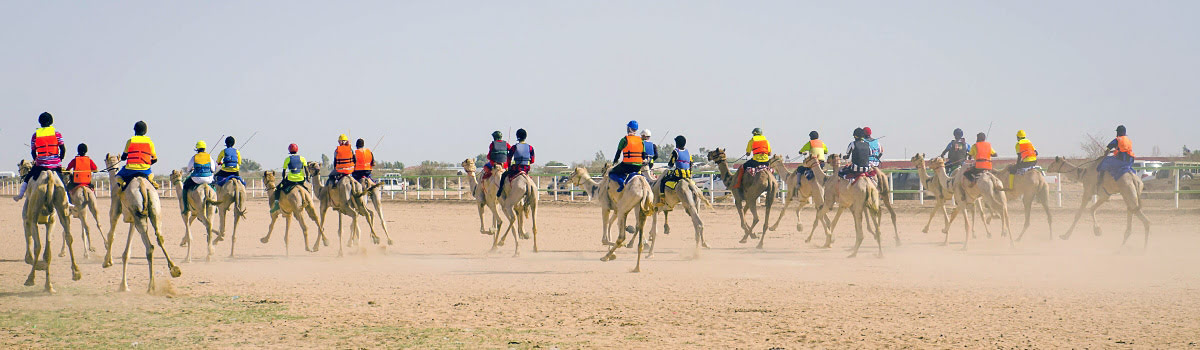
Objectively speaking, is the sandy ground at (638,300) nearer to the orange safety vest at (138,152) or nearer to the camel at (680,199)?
the camel at (680,199)

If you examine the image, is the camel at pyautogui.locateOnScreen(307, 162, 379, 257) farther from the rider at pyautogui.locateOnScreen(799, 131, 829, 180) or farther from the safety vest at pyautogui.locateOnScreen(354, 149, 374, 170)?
the rider at pyautogui.locateOnScreen(799, 131, 829, 180)

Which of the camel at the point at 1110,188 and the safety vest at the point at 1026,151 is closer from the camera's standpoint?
the camel at the point at 1110,188

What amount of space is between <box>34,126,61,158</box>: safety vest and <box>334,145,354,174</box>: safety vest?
638 cm

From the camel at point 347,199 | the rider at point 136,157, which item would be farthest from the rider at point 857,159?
the rider at point 136,157

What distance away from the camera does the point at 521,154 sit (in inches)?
675

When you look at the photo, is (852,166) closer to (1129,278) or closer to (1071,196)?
(1129,278)

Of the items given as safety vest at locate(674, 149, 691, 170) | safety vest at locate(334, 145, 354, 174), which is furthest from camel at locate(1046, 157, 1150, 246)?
safety vest at locate(334, 145, 354, 174)

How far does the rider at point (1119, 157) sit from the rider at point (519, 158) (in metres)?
10.4

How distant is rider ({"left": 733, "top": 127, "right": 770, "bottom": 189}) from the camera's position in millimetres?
19922

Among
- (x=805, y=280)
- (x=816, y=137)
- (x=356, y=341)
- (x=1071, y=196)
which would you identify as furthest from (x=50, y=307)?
(x=1071, y=196)

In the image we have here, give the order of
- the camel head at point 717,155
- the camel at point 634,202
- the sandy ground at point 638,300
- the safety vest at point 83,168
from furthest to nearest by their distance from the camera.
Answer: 1. the camel head at point 717,155
2. the safety vest at point 83,168
3. the camel at point 634,202
4. the sandy ground at point 638,300

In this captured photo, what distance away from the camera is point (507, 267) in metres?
15.1

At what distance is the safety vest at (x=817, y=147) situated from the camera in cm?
2003

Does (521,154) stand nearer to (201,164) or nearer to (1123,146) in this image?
(201,164)
